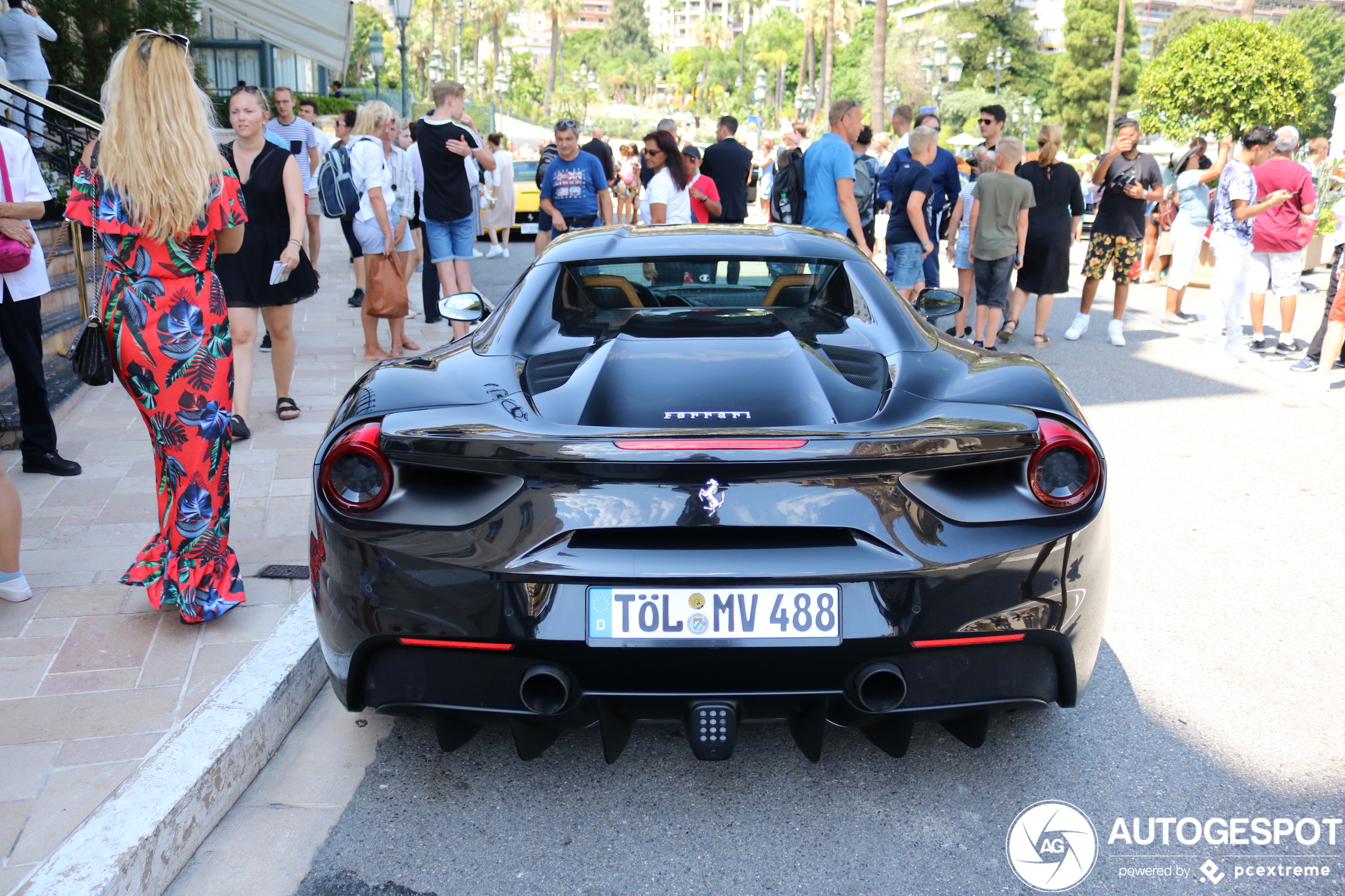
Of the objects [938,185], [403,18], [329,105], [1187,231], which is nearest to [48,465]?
[938,185]

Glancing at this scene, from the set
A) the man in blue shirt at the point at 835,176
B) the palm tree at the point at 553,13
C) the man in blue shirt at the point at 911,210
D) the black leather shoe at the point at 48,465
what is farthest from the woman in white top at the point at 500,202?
the palm tree at the point at 553,13

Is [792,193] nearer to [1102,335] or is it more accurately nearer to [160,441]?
[1102,335]

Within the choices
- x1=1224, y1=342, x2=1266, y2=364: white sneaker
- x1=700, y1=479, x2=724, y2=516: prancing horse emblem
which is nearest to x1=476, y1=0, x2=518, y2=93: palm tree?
x1=1224, y1=342, x2=1266, y2=364: white sneaker

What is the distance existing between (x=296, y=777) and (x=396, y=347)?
6028 mm

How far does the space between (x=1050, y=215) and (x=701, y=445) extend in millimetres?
7895

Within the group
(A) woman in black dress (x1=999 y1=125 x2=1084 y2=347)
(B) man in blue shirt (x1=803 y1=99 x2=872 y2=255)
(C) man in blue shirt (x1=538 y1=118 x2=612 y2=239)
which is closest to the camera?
(B) man in blue shirt (x1=803 y1=99 x2=872 y2=255)

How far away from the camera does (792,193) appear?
9.43 metres

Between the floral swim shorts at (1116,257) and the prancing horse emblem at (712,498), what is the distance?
8.47 meters

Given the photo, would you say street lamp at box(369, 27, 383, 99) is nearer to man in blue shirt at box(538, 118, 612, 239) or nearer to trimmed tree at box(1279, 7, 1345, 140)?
man in blue shirt at box(538, 118, 612, 239)

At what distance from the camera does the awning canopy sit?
18625 mm

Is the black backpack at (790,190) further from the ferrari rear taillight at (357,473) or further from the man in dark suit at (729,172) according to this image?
the ferrari rear taillight at (357,473)

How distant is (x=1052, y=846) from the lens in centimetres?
247

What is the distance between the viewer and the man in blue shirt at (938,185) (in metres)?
9.30

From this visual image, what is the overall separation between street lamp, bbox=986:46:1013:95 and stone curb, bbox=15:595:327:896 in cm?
5051
